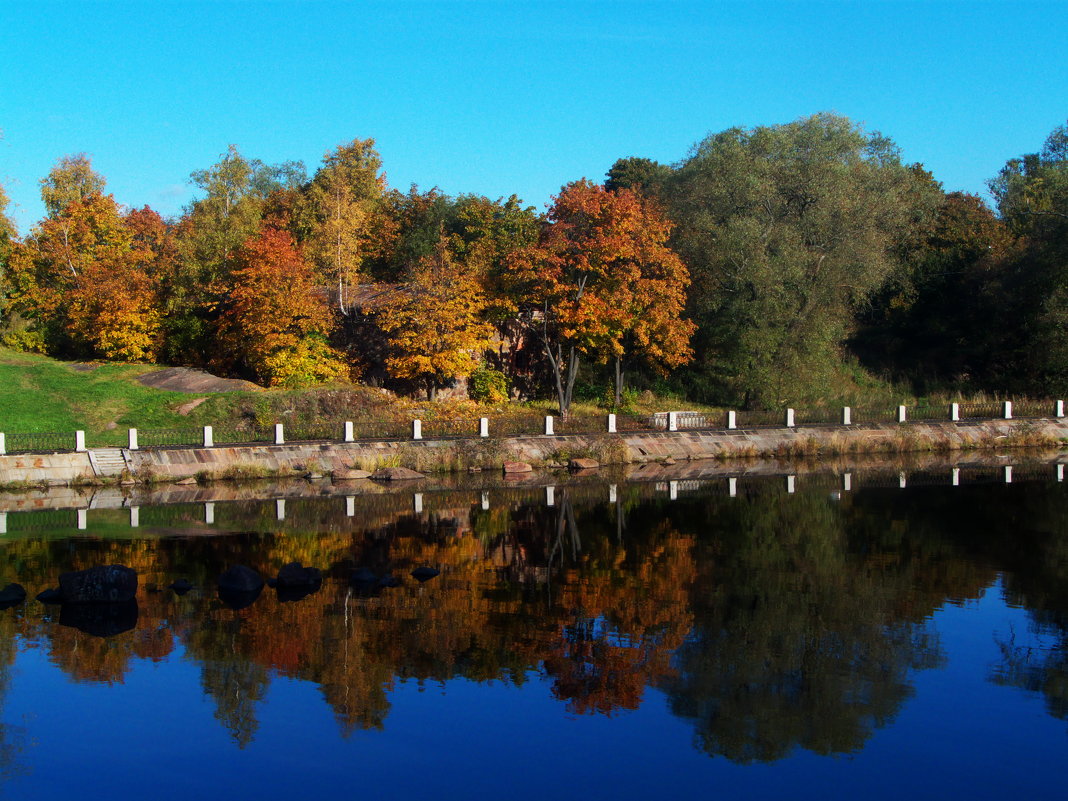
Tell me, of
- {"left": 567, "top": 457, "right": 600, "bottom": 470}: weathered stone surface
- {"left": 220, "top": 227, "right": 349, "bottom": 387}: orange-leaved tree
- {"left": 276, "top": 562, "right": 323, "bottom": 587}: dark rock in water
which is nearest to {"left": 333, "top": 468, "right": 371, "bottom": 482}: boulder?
{"left": 567, "top": 457, "right": 600, "bottom": 470}: weathered stone surface

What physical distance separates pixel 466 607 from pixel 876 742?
27.3 feet

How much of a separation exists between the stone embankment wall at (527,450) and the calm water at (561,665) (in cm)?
681

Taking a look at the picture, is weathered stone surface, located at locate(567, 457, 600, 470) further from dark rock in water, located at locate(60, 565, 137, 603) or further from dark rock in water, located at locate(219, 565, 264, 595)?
dark rock in water, located at locate(60, 565, 137, 603)

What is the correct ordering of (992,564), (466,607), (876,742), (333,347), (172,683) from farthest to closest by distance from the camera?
(333,347) < (992,564) < (466,607) < (172,683) < (876,742)

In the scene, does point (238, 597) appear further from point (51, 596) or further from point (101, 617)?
point (51, 596)

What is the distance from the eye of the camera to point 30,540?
25078 mm

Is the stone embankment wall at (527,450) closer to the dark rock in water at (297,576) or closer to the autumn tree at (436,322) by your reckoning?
the autumn tree at (436,322)

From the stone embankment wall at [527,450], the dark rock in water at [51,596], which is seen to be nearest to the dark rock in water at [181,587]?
the dark rock in water at [51,596]

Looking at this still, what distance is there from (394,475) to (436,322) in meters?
9.52

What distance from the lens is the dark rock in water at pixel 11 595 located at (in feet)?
63.2

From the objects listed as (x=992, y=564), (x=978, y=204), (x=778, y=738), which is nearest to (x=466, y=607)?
(x=778, y=738)

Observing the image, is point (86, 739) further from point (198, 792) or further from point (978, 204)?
point (978, 204)

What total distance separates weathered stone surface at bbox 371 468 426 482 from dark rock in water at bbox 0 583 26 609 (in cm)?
1763

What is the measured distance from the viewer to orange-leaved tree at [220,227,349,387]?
44.8m
